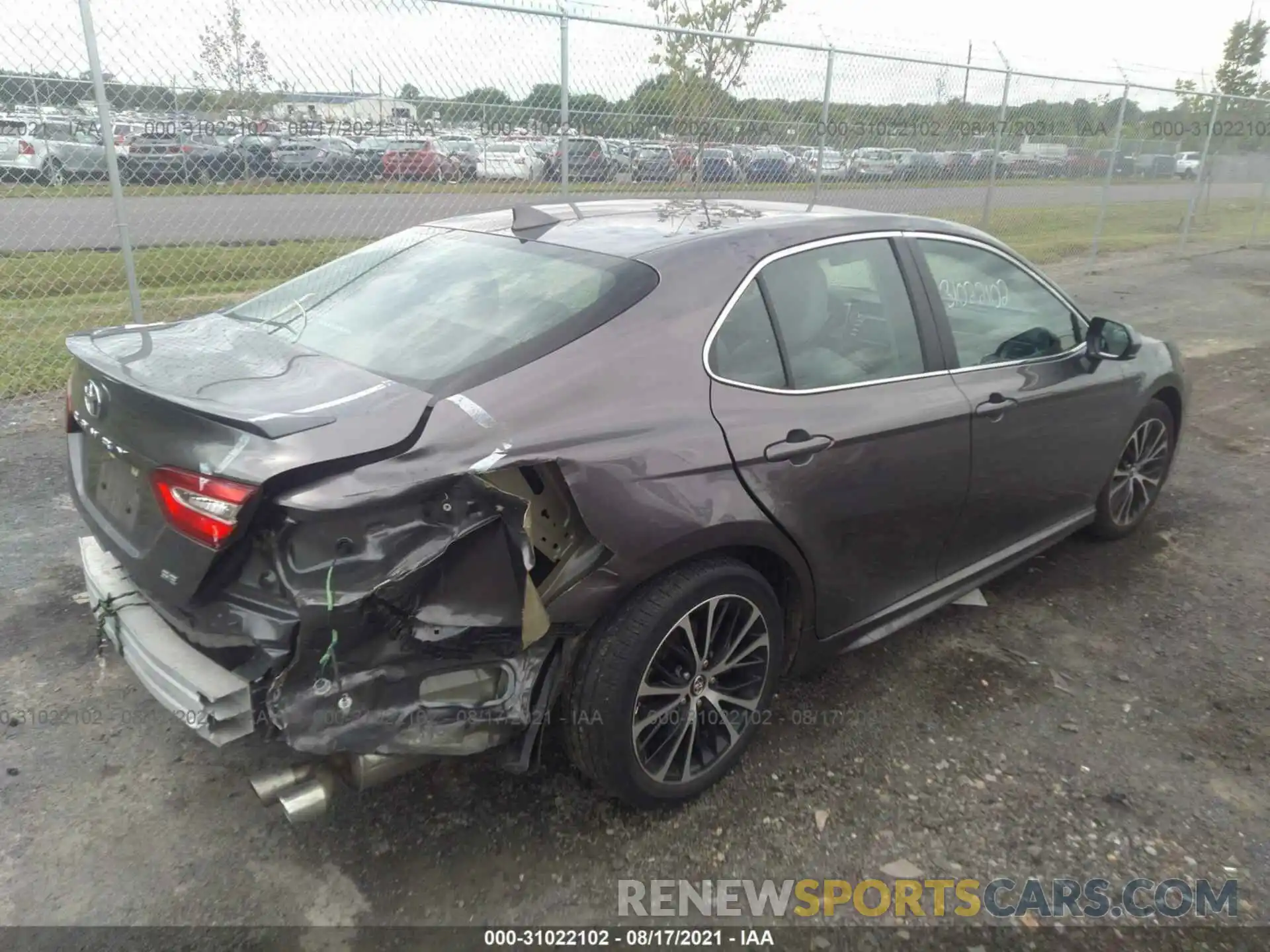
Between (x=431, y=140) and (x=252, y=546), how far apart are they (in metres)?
5.18

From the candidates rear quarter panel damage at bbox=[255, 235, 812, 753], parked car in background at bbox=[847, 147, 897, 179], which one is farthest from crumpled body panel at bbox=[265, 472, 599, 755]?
parked car in background at bbox=[847, 147, 897, 179]

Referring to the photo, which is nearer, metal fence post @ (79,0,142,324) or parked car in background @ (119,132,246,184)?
metal fence post @ (79,0,142,324)

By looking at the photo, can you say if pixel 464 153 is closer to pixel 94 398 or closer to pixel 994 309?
pixel 994 309

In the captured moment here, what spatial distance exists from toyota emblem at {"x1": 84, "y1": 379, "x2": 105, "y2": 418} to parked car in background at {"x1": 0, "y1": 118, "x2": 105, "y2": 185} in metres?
3.61

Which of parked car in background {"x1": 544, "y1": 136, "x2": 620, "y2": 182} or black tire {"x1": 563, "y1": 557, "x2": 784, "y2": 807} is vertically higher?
parked car in background {"x1": 544, "y1": 136, "x2": 620, "y2": 182}

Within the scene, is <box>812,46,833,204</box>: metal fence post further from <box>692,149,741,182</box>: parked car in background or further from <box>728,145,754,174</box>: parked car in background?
<box>692,149,741,182</box>: parked car in background

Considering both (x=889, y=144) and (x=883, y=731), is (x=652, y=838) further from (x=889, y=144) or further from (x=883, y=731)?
(x=889, y=144)

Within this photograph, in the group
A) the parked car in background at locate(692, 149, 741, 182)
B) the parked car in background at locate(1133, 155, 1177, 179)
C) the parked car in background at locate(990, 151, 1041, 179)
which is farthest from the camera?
the parked car in background at locate(1133, 155, 1177, 179)

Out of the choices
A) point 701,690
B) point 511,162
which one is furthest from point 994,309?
point 511,162

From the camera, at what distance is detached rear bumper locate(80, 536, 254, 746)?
201 cm

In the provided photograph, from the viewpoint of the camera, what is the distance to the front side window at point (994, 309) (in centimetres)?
329

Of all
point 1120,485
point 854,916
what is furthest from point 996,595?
point 854,916

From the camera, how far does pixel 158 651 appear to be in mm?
2201

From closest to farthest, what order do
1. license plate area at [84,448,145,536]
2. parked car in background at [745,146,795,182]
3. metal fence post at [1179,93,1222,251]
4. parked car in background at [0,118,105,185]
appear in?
license plate area at [84,448,145,536], parked car in background at [0,118,105,185], parked car in background at [745,146,795,182], metal fence post at [1179,93,1222,251]
